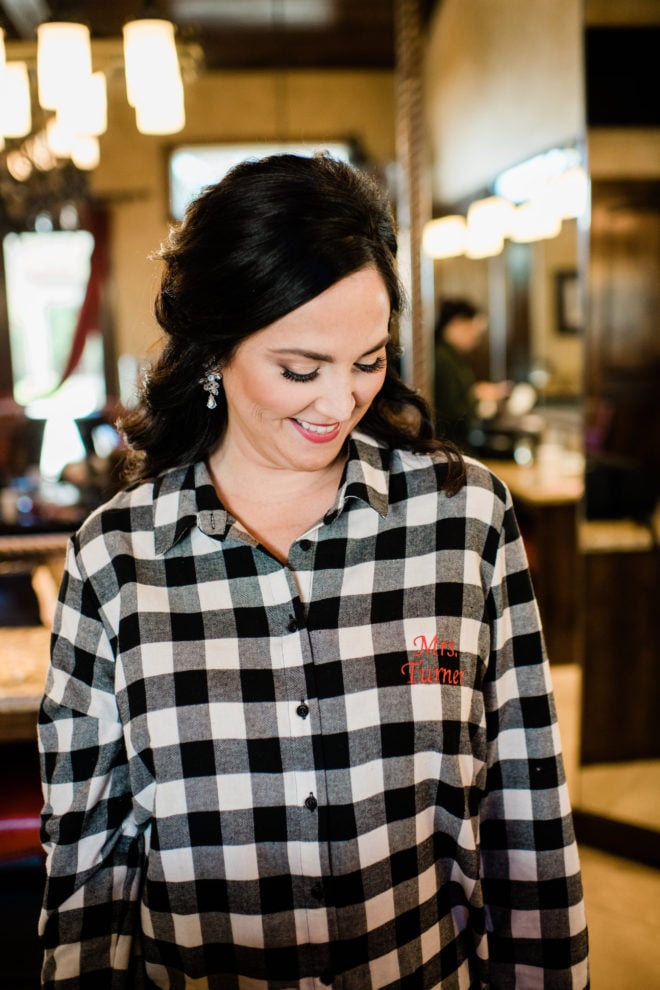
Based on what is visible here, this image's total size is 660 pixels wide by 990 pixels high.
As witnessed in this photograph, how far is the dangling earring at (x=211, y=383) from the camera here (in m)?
1.07

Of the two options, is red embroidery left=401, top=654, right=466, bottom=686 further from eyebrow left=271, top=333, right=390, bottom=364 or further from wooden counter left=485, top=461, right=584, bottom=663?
wooden counter left=485, top=461, right=584, bottom=663

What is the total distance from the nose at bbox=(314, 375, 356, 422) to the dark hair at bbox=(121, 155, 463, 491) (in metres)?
0.09

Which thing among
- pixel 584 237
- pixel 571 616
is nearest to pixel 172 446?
pixel 584 237

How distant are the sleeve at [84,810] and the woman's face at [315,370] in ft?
0.94

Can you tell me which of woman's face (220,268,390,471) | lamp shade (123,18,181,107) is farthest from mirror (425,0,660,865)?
woman's face (220,268,390,471)

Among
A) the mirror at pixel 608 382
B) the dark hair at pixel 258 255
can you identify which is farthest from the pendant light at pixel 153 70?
the dark hair at pixel 258 255

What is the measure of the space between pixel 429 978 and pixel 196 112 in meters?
6.98

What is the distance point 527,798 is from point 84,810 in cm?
51

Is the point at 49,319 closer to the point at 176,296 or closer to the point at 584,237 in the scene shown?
the point at 584,237

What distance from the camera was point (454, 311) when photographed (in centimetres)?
434

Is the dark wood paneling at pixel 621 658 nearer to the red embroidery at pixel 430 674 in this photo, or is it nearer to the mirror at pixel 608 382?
the mirror at pixel 608 382

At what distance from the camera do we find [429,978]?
104 centimetres

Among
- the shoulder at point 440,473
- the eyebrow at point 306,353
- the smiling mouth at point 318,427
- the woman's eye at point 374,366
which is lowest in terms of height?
the shoulder at point 440,473

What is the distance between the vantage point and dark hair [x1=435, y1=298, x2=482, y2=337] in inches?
170
